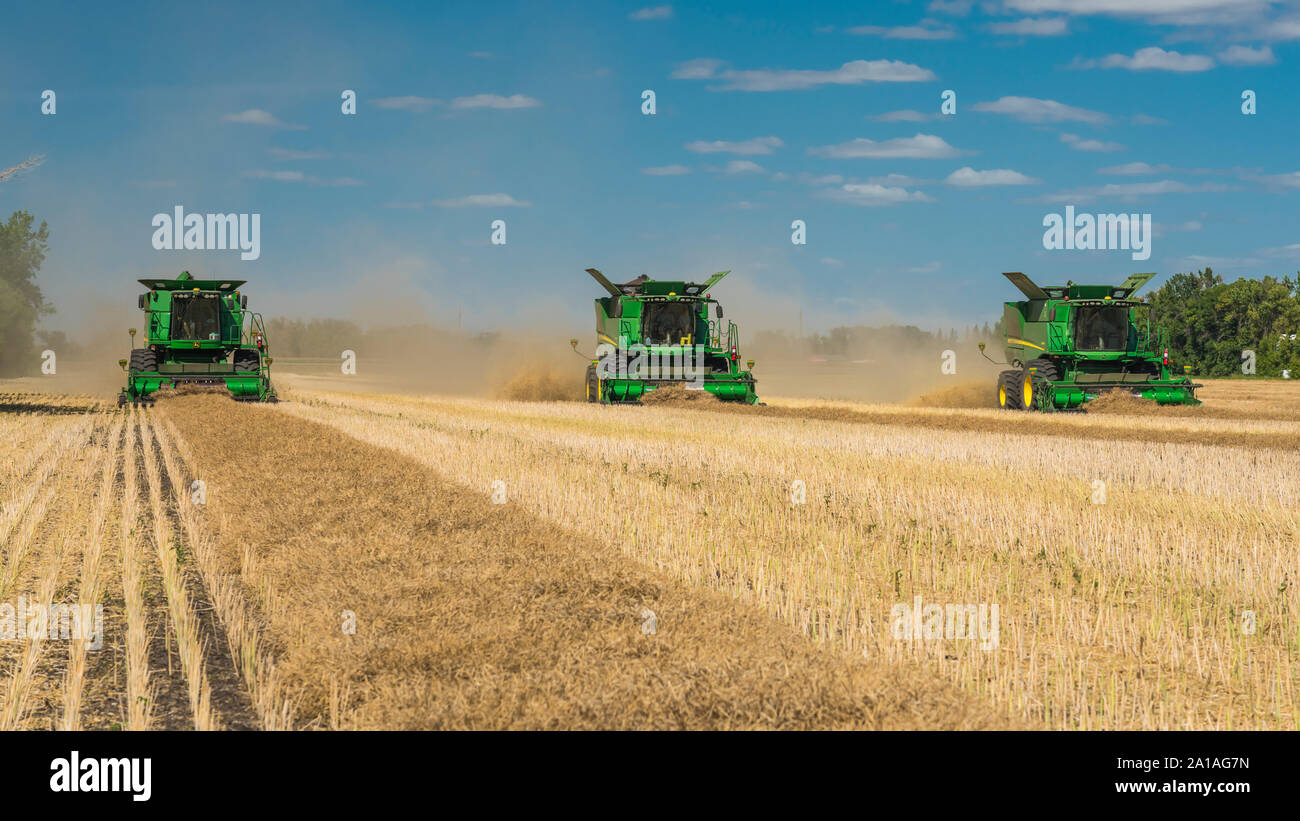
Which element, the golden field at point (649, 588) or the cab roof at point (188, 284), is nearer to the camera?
the golden field at point (649, 588)

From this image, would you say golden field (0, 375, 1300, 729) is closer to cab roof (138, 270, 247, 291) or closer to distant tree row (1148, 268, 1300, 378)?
cab roof (138, 270, 247, 291)

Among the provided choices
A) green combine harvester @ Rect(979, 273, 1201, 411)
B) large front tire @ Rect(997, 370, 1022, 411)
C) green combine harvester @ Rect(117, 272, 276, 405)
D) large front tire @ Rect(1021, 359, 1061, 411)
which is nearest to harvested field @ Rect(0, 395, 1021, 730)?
green combine harvester @ Rect(117, 272, 276, 405)

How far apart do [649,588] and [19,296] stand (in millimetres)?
69003

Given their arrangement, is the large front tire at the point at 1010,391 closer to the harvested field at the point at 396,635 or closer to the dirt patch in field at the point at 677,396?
the dirt patch in field at the point at 677,396

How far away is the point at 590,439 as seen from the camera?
55.8 feet

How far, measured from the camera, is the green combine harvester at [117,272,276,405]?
Result: 2545 centimetres

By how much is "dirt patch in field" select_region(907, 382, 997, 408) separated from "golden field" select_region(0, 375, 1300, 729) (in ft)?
56.2

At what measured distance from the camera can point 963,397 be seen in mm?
30984

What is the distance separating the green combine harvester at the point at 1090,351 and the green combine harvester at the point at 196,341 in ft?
59.8

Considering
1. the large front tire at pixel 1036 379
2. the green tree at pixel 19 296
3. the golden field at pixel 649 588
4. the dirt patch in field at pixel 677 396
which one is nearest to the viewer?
the golden field at pixel 649 588

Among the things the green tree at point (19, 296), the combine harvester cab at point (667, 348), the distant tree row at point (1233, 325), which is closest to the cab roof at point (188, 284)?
the combine harvester cab at point (667, 348)

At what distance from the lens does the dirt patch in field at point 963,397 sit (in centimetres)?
3053

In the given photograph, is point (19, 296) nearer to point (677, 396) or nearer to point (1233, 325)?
point (677, 396)
